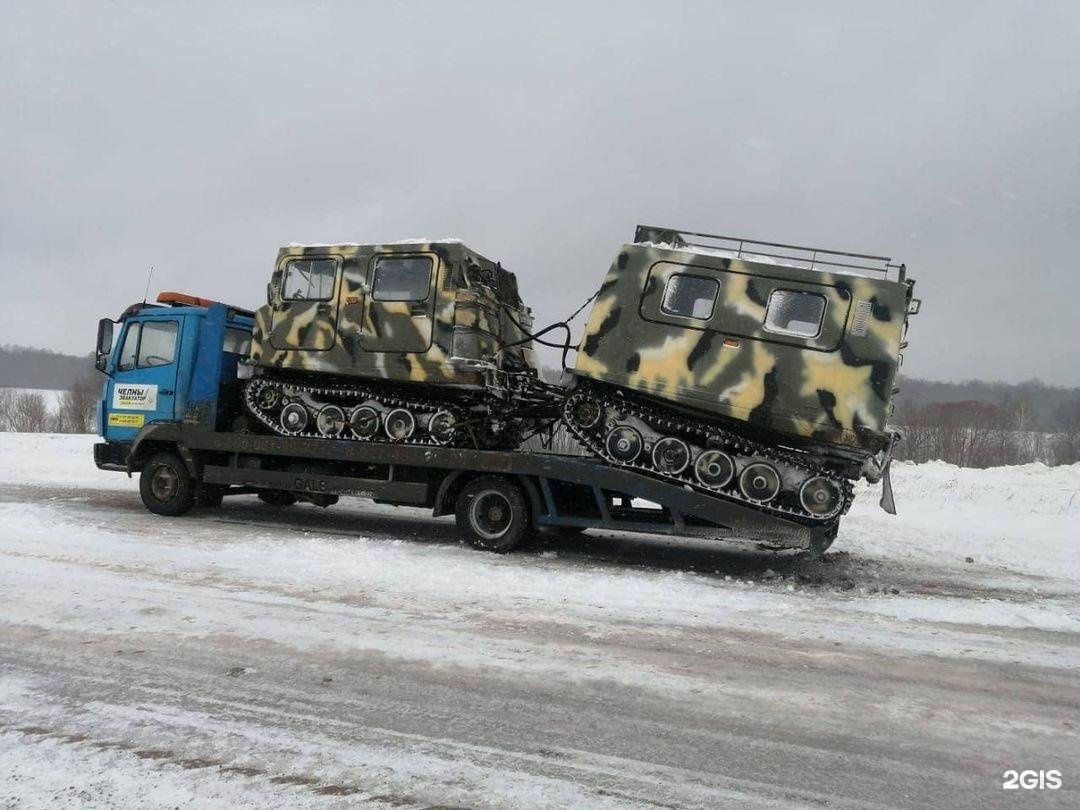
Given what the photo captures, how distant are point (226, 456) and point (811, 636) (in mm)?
7550

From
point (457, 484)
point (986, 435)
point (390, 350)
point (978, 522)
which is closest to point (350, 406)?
point (390, 350)

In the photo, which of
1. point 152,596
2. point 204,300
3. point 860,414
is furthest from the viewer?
point 204,300

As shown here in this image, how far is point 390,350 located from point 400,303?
0.56 meters

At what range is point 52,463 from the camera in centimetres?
1738

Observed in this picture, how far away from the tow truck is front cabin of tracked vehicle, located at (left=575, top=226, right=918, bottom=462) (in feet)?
3.30

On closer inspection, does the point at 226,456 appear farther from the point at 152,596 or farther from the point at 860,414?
the point at 860,414

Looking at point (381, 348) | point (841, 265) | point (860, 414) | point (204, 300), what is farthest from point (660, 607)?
point (204, 300)

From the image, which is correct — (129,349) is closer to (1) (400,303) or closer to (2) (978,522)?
(1) (400,303)

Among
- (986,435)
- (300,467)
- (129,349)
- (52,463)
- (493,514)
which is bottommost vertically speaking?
(52,463)

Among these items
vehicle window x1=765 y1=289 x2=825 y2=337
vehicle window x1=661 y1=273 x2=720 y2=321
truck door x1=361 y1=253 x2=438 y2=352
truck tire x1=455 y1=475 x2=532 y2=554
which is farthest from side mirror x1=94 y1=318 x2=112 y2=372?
vehicle window x1=765 y1=289 x2=825 y2=337

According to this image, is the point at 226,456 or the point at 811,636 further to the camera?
the point at 226,456

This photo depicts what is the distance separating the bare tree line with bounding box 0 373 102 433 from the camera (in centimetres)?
4834

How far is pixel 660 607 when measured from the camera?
243 inches

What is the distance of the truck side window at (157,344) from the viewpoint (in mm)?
10148
